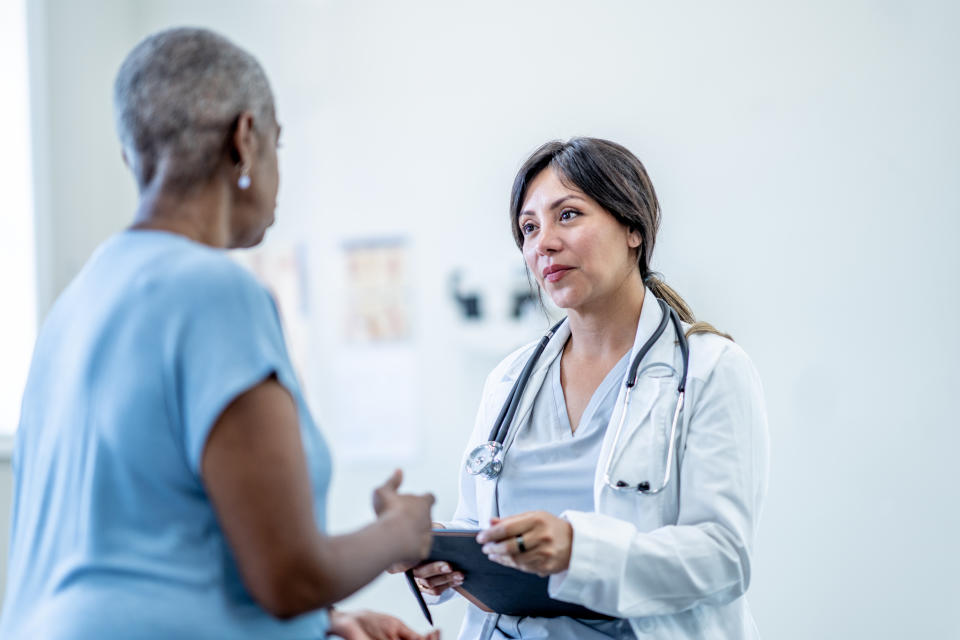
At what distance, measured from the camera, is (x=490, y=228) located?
8.32 feet

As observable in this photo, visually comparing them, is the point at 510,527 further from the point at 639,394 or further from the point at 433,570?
the point at 639,394

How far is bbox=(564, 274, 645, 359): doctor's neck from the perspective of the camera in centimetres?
149

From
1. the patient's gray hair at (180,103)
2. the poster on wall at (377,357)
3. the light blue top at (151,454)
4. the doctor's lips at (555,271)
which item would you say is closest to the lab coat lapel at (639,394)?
the doctor's lips at (555,271)

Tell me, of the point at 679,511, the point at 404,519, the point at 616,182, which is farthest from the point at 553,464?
the point at 404,519

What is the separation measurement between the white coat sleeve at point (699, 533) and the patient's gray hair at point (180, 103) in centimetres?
70

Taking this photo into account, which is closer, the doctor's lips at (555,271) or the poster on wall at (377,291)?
the doctor's lips at (555,271)

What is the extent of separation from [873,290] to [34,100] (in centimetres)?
247

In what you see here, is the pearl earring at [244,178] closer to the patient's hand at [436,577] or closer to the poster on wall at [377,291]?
the patient's hand at [436,577]

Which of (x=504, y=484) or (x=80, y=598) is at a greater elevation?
(x=80, y=598)

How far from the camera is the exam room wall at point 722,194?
6.75 feet

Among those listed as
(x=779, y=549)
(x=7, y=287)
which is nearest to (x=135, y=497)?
(x=779, y=549)

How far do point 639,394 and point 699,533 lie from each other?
0.25 metres

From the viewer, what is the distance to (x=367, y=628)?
1.14 metres

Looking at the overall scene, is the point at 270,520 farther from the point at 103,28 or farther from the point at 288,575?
the point at 103,28
